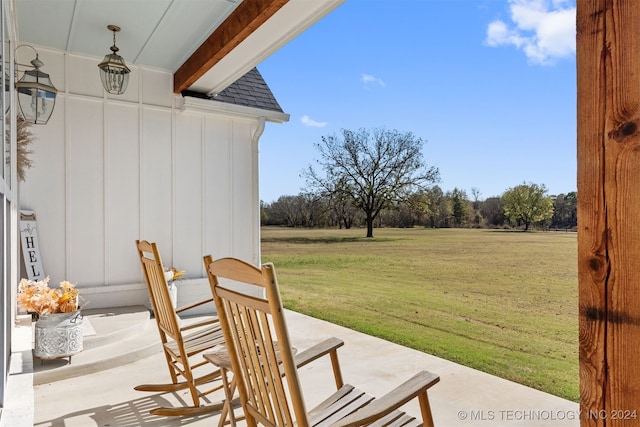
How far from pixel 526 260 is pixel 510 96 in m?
4.04

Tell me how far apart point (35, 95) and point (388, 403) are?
3439 mm

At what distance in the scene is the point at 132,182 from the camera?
4.69 meters

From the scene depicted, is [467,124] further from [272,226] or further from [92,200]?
[92,200]

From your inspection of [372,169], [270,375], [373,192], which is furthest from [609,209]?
[372,169]

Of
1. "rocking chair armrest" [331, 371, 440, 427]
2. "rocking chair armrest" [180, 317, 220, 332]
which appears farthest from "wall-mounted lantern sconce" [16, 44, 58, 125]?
"rocking chair armrest" [331, 371, 440, 427]

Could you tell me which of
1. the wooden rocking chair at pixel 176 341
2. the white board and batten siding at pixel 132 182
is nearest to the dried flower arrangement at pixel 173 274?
the white board and batten siding at pixel 132 182

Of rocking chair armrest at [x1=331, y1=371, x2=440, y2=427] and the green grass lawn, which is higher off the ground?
rocking chair armrest at [x1=331, y1=371, x2=440, y2=427]

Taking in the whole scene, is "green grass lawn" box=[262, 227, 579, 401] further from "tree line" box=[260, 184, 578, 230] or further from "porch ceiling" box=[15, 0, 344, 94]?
"porch ceiling" box=[15, 0, 344, 94]

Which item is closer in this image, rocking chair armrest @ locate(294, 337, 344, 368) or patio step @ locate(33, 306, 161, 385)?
rocking chair armrest @ locate(294, 337, 344, 368)

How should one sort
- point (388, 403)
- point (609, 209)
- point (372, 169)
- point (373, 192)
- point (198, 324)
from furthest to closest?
point (372, 169) < point (373, 192) < point (198, 324) < point (388, 403) < point (609, 209)

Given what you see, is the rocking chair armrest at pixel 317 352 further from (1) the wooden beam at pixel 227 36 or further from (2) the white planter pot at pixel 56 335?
(1) the wooden beam at pixel 227 36

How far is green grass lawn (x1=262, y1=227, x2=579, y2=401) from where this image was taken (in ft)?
15.4

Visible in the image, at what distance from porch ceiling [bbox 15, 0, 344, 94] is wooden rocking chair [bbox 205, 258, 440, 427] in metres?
2.30

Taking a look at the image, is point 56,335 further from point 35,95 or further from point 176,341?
point 35,95
